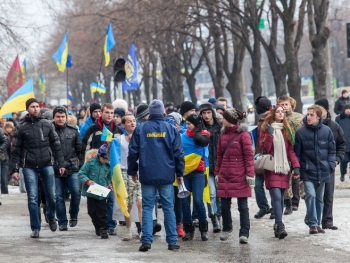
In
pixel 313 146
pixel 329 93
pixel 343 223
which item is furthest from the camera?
pixel 329 93

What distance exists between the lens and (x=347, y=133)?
2077 cm

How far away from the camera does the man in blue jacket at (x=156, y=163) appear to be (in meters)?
11.1

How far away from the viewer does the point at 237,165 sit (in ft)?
38.1

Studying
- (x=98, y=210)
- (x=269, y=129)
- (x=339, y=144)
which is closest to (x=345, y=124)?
(x=339, y=144)

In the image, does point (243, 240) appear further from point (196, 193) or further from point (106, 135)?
point (106, 135)

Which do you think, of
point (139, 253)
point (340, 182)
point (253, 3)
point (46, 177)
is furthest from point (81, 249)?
point (253, 3)

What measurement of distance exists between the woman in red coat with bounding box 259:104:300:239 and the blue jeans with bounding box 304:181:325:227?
302mm

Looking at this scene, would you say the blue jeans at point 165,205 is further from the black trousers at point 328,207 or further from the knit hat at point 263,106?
the knit hat at point 263,106

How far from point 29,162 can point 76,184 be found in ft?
3.58

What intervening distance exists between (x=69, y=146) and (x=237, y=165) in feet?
10.0

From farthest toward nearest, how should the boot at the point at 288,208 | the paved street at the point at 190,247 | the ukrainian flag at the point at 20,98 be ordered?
the ukrainian flag at the point at 20,98, the boot at the point at 288,208, the paved street at the point at 190,247

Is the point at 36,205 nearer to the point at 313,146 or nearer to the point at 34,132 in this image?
the point at 34,132

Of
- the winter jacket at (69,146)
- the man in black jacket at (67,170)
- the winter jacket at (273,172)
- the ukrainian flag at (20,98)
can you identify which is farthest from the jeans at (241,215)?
the ukrainian flag at (20,98)

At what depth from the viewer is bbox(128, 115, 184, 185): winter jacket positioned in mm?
11109
